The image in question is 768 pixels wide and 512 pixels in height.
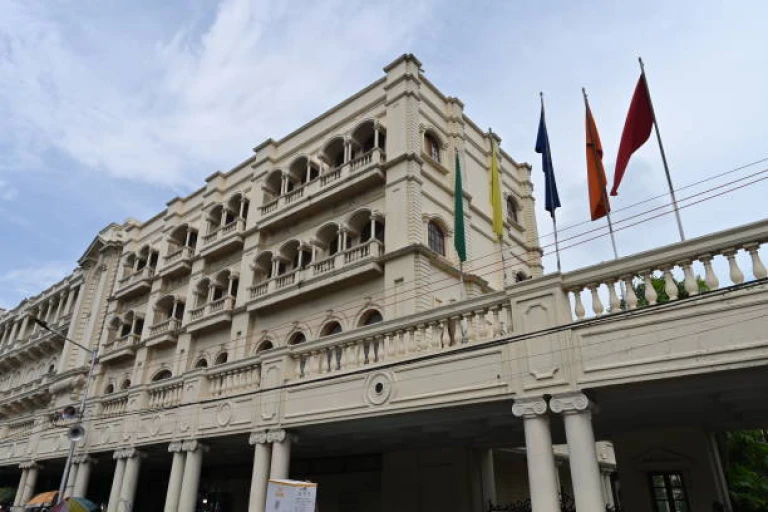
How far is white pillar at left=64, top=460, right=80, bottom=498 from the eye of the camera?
63.1ft

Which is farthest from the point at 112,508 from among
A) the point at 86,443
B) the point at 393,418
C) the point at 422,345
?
the point at 422,345

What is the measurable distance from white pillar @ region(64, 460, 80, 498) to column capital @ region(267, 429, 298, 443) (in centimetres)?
1131

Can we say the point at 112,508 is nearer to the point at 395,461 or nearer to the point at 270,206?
the point at 395,461

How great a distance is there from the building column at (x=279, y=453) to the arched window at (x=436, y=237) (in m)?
9.52

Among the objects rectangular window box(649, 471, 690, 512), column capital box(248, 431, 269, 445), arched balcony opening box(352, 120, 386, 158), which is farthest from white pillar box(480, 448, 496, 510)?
arched balcony opening box(352, 120, 386, 158)

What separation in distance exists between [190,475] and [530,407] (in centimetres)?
982

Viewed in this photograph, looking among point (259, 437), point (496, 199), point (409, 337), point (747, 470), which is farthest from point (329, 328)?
point (747, 470)

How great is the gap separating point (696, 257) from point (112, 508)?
16965 mm

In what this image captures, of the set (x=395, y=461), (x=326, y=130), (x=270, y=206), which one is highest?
(x=326, y=130)

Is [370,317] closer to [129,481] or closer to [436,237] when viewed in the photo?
[436,237]

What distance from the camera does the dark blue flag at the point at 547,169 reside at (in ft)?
43.3

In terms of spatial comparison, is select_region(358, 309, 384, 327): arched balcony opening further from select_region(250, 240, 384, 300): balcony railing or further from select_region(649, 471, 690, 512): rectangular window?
select_region(649, 471, 690, 512): rectangular window

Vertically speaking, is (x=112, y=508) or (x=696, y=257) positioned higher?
(x=696, y=257)

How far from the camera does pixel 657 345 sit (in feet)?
25.4
